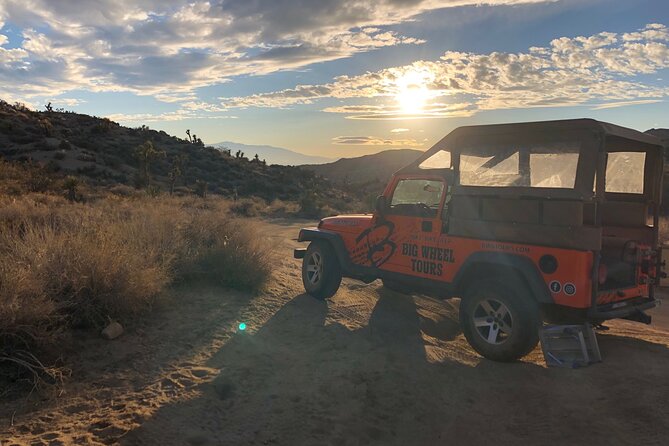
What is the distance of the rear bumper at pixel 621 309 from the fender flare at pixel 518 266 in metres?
0.49

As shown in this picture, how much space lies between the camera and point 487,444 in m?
4.02

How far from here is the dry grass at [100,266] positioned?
180 inches

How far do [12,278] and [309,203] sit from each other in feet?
Answer: 70.4

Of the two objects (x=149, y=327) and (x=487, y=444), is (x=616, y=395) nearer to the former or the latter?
(x=487, y=444)

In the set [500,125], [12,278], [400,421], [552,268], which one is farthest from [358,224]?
[12,278]

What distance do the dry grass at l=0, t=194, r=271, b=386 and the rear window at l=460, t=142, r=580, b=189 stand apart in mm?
3693

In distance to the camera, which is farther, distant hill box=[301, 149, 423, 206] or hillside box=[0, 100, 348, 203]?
distant hill box=[301, 149, 423, 206]

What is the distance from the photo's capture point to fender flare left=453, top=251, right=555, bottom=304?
5.33 meters

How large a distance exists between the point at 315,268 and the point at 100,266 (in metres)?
3.54

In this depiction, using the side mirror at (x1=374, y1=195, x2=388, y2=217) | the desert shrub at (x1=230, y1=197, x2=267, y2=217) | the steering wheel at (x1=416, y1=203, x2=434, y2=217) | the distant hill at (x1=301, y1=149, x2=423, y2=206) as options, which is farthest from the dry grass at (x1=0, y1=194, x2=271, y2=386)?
the distant hill at (x1=301, y1=149, x2=423, y2=206)

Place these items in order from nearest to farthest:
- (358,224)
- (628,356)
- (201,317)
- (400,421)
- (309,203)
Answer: (400,421) < (628,356) < (201,317) < (358,224) < (309,203)

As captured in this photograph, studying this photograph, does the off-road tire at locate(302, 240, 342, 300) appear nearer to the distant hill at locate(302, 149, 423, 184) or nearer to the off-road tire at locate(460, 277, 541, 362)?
the off-road tire at locate(460, 277, 541, 362)

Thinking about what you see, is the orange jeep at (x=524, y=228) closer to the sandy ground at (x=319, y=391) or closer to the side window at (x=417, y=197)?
the side window at (x=417, y=197)

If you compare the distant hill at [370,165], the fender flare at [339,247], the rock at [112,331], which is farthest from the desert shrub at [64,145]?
the distant hill at [370,165]
